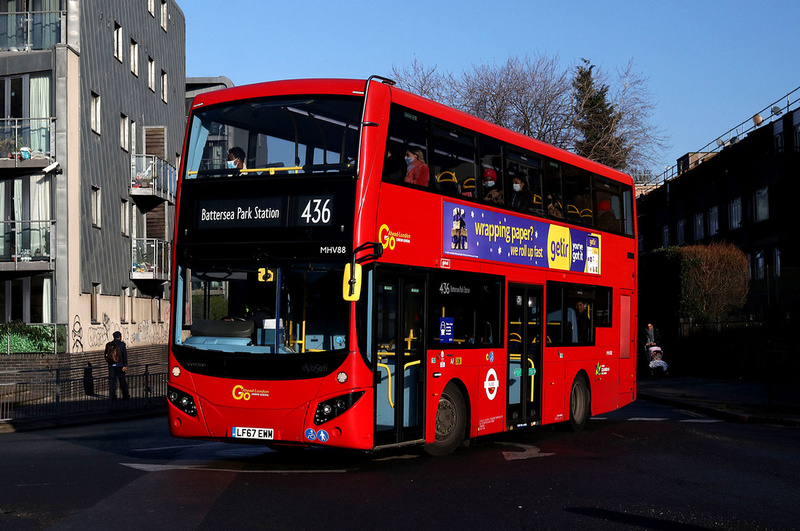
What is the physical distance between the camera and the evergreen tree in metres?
44.6

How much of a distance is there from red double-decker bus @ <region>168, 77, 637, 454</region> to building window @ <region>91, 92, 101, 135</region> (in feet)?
75.2

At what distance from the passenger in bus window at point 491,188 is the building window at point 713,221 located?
3681 cm

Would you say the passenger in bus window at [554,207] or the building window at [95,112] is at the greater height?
the building window at [95,112]

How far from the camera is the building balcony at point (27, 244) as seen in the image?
98.5 ft

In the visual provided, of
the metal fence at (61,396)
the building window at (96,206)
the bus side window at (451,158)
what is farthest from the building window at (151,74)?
the bus side window at (451,158)

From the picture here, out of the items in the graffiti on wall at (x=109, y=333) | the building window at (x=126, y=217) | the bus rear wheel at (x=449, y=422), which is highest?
the building window at (x=126, y=217)

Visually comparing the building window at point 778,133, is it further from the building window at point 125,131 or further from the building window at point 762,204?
the building window at point 125,131

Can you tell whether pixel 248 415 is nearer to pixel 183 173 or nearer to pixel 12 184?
pixel 183 173

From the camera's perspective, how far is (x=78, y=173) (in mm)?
31562

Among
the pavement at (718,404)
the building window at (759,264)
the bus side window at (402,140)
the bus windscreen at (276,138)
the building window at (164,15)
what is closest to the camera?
the bus windscreen at (276,138)

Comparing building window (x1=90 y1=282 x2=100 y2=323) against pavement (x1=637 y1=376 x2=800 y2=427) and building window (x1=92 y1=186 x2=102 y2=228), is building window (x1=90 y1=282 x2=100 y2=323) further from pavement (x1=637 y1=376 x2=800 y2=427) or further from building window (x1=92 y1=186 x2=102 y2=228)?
pavement (x1=637 y1=376 x2=800 y2=427)

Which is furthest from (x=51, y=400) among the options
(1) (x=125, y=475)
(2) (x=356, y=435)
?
(2) (x=356, y=435)

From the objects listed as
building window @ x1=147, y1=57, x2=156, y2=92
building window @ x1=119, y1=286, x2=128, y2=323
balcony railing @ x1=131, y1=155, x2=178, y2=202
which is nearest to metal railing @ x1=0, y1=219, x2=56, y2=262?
building window @ x1=119, y1=286, x2=128, y2=323

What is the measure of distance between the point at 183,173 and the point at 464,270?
381 cm
